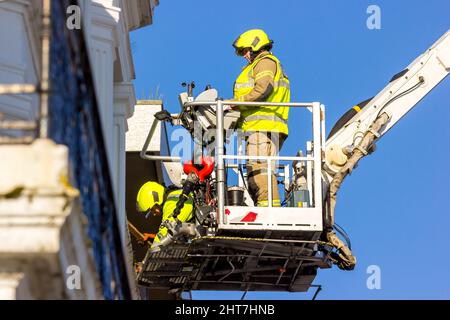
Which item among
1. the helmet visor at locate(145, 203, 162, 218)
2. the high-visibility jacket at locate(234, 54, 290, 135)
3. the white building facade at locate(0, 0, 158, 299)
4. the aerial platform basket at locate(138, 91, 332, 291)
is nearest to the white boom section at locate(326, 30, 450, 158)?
the aerial platform basket at locate(138, 91, 332, 291)

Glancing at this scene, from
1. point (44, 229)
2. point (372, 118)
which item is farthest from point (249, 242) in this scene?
point (44, 229)

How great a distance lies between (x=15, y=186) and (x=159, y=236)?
1081cm

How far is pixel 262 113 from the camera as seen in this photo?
19000mm

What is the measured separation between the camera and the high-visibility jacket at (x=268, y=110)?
19.0 m

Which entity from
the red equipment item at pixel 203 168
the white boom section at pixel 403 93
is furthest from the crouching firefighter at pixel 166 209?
the white boom section at pixel 403 93

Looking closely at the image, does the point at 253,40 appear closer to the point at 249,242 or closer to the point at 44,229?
the point at 249,242

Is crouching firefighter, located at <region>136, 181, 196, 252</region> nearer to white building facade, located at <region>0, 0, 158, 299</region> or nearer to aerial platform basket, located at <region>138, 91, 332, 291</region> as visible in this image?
aerial platform basket, located at <region>138, 91, 332, 291</region>

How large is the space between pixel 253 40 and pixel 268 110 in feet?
2.95

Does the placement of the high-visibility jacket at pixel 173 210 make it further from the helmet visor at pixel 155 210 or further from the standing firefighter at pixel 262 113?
the standing firefighter at pixel 262 113

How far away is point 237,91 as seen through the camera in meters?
19.2

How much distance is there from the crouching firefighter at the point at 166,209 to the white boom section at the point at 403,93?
2.41 m

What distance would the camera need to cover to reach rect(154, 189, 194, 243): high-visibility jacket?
19.2m

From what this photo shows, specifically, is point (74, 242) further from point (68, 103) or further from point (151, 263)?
point (151, 263)
